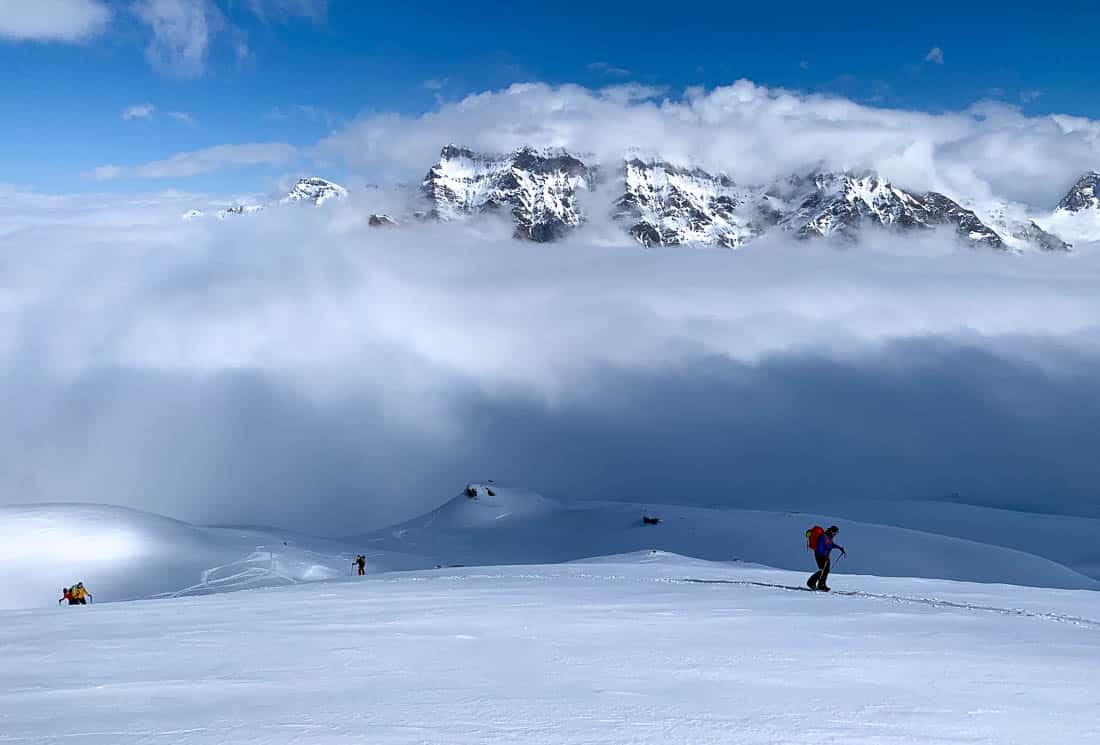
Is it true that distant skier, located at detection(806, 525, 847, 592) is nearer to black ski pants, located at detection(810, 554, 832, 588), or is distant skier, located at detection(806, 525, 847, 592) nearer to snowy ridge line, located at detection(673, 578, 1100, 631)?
black ski pants, located at detection(810, 554, 832, 588)

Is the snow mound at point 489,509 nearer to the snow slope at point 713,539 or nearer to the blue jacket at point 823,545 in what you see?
the snow slope at point 713,539

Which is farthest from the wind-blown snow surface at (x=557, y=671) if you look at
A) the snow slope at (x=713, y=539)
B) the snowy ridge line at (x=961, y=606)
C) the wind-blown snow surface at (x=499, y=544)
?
the snow slope at (x=713, y=539)

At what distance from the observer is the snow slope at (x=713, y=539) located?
76.5 metres

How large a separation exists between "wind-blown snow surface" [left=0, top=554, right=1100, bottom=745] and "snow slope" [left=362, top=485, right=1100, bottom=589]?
5853 cm

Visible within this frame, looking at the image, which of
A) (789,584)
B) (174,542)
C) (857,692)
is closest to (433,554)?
(174,542)

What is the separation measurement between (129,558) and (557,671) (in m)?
61.9

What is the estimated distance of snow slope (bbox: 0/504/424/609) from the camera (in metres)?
58.4

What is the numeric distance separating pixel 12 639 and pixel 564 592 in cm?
1320

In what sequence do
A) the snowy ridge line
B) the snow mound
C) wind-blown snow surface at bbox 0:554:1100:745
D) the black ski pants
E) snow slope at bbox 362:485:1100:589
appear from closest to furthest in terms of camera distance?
wind-blown snow surface at bbox 0:554:1100:745, the snowy ridge line, the black ski pants, snow slope at bbox 362:485:1100:589, the snow mound

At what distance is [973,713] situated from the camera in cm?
1092

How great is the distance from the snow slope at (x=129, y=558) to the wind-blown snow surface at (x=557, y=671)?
40605mm

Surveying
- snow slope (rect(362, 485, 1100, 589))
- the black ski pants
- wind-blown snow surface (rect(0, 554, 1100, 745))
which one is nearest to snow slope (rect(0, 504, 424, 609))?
snow slope (rect(362, 485, 1100, 589))

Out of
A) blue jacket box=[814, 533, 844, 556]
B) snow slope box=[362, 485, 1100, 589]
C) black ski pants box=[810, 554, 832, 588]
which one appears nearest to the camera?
blue jacket box=[814, 533, 844, 556]

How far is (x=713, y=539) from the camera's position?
293 feet
